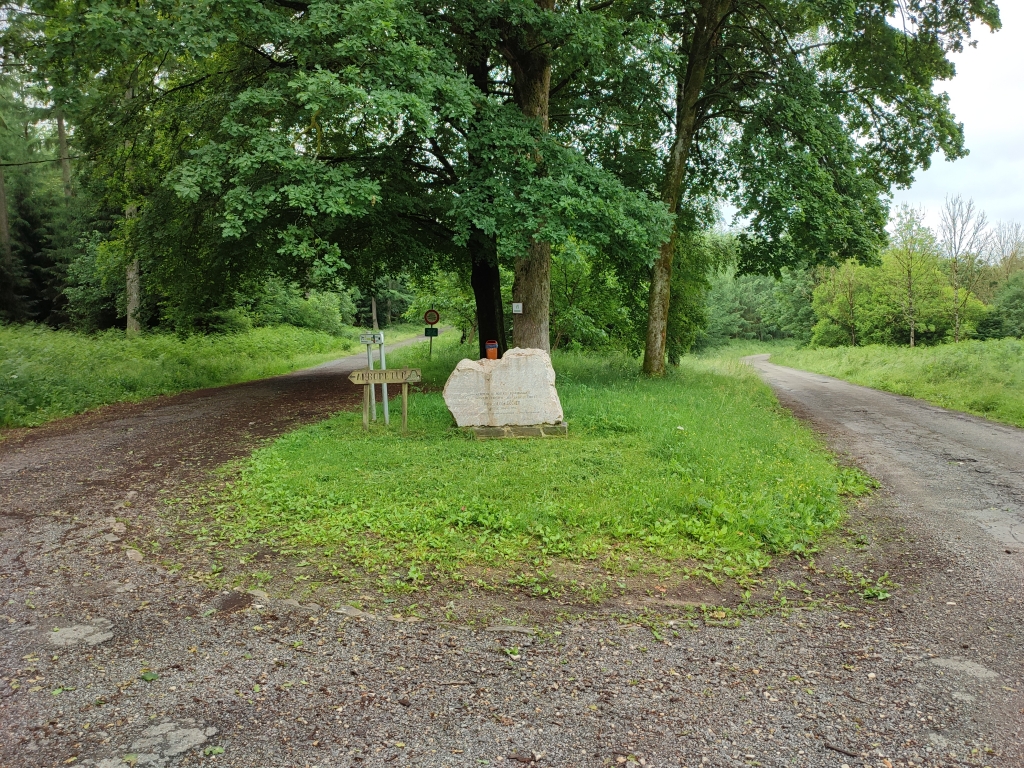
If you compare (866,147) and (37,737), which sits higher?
(866,147)

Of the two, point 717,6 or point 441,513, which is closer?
point 441,513

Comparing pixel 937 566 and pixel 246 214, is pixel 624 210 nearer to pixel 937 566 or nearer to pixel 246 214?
pixel 246 214

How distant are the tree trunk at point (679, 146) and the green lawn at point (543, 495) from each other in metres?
6.23

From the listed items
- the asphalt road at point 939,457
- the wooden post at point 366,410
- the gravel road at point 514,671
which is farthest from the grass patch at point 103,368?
the asphalt road at point 939,457

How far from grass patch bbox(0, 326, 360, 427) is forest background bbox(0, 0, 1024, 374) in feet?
4.77

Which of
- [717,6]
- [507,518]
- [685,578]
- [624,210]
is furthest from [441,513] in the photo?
[717,6]

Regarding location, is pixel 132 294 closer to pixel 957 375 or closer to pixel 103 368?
pixel 103 368

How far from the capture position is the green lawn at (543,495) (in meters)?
5.16

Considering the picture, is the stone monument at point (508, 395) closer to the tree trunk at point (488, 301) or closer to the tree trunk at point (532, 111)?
the tree trunk at point (532, 111)

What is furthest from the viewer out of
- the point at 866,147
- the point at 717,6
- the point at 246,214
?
the point at 866,147

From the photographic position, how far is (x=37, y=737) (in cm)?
283

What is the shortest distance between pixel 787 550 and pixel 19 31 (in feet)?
51.7

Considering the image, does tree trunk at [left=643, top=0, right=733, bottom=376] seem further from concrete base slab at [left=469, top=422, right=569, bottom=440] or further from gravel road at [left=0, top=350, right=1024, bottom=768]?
gravel road at [left=0, top=350, right=1024, bottom=768]

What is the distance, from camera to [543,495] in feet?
20.3
